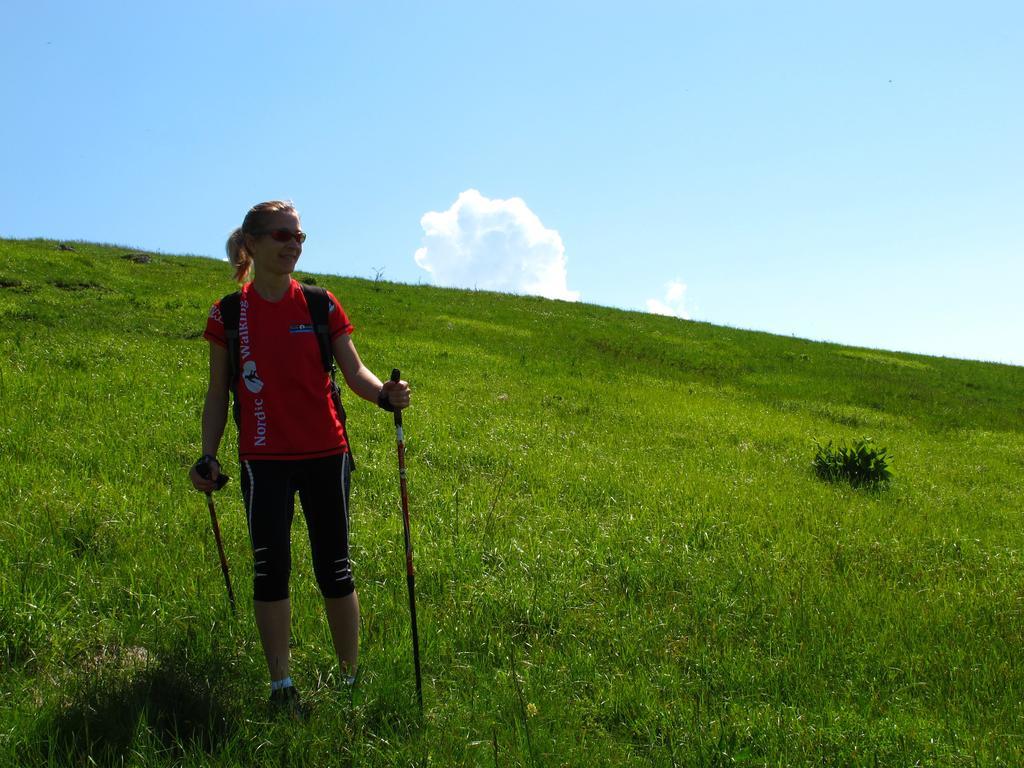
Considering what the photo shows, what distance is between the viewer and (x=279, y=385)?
3816 millimetres

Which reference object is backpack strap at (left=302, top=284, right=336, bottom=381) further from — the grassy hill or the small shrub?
the small shrub

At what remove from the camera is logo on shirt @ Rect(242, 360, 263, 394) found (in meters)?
3.82

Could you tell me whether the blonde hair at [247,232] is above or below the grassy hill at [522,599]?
above

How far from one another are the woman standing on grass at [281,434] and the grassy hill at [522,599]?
1.57 feet

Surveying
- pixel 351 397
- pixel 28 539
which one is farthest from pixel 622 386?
pixel 28 539

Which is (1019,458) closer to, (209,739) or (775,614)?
(775,614)

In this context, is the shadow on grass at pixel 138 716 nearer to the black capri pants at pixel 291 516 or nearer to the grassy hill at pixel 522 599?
the grassy hill at pixel 522 599

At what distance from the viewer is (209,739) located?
11.3ft

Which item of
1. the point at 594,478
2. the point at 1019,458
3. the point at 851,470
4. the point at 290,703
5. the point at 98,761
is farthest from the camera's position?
the point at 1019,458

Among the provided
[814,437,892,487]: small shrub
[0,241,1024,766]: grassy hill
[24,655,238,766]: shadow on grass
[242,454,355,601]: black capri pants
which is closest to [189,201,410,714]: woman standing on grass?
[242,454,355,601]: black capri pants

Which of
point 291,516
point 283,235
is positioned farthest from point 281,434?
point 283,235

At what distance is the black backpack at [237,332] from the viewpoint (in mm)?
3854

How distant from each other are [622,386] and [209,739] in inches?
587

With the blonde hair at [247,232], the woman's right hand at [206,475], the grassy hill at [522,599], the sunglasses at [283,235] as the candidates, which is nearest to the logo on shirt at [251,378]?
the woman's right hand at [206,475]
